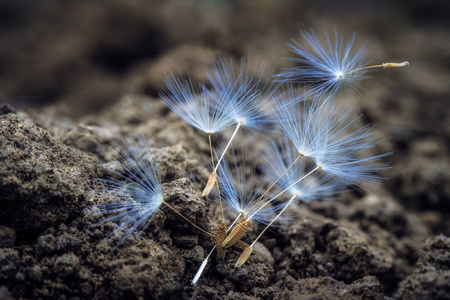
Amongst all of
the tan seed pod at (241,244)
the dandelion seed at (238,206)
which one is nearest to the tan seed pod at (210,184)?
the dandelion seed at (238,206)

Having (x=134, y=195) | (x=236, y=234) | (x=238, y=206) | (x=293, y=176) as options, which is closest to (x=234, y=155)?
(x=238, y=206)

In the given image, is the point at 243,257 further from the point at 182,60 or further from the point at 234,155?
the point at 182,60

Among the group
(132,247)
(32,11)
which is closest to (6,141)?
(132,247)

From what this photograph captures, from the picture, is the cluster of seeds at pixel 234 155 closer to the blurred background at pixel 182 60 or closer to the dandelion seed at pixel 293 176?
the dandelion seed at pixel 293 176

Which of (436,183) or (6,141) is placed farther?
(436,183)

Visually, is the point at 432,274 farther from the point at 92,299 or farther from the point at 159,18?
the point at 159,18
